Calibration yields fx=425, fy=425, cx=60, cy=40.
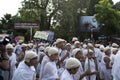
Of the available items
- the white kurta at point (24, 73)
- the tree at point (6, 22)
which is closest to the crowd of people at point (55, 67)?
the white kurta at point (24, 73)

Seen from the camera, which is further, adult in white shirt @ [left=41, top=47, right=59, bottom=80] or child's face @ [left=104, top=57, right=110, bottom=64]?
child's face @ [left=104, top=57, right=110, bottom=64]

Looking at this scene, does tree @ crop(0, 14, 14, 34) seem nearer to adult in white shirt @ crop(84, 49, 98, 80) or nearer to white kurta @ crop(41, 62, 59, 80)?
adult in white shirt @ crop(84, 49, 98, 80)

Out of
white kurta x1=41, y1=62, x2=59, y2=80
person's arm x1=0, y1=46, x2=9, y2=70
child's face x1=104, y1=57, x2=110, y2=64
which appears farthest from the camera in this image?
child's face x1=104, y1=57, x2=110, y2=64

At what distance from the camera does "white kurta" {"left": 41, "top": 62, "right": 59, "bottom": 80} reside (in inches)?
420

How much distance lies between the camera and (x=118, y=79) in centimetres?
960

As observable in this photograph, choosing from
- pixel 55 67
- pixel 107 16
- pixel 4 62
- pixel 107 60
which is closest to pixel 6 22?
pixel 107 16

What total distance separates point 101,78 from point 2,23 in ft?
312

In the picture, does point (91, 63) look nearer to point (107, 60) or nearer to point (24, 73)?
point (107, 60)

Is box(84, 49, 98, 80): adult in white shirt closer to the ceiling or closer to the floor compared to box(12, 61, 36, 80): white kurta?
closer to the floor

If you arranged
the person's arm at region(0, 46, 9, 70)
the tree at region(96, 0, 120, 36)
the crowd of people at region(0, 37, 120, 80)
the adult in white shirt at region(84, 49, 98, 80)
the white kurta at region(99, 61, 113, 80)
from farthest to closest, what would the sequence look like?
the tree at region(96, 0, 120, 36), the white kurta at region(99, 61, 113, 80), the adult in white shirt at region(84, 49, 98, 80), the person's arm at region(0, 46, 9, 70), the crowd of people at region(0, 37, 120, 80)

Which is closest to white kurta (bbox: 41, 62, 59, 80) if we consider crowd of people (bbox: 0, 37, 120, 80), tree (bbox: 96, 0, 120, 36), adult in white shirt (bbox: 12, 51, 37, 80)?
crowd of people (bbox: 0, 37, 120, 80)

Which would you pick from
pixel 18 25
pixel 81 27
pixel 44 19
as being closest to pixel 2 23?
pixel 81 27

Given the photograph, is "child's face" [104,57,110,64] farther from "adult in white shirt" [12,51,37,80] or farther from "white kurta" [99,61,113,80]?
"adult in white shirt" [12,51,37,80]

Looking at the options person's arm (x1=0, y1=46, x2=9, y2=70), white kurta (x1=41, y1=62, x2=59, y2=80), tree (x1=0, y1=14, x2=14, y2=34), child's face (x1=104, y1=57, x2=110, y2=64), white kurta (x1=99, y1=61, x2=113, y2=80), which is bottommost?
tree (x1=0, y1=14, x2=14, y2=34)
